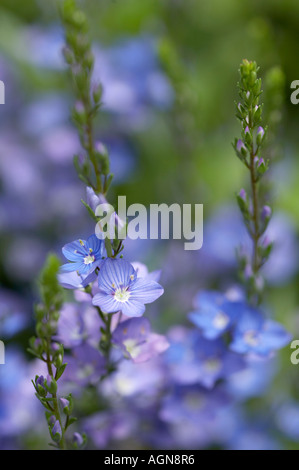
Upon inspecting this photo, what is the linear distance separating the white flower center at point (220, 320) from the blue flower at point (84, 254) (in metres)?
0.33

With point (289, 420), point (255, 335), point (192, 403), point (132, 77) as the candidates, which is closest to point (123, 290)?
point (255, 335)

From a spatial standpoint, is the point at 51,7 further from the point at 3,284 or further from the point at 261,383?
the point at 261,383

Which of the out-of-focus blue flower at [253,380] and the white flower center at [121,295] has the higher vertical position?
the white flower center at [121,295]

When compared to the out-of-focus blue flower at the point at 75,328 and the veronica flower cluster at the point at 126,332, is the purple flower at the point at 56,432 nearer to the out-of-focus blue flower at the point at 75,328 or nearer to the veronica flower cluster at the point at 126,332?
the veronica flower cluster at the point at 126,332

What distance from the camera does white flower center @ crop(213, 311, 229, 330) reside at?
116cm

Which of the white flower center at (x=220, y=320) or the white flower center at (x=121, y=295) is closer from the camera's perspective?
the white flower center at (x=121, y=295)

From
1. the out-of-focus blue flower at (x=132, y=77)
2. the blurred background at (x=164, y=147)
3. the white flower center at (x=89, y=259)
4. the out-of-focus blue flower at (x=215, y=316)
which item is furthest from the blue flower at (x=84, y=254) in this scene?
the out-of-focus blue flower at (x=132, y=77)

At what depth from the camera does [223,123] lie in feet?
8.02

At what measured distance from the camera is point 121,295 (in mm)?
946

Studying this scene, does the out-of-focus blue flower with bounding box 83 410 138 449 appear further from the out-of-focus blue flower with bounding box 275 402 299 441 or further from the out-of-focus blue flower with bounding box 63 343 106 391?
the out-of-focus blue flower with bounding box 275 402 299 441

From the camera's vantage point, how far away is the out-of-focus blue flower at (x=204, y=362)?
1208 millimetres

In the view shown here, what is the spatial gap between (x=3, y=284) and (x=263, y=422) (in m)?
0.97
